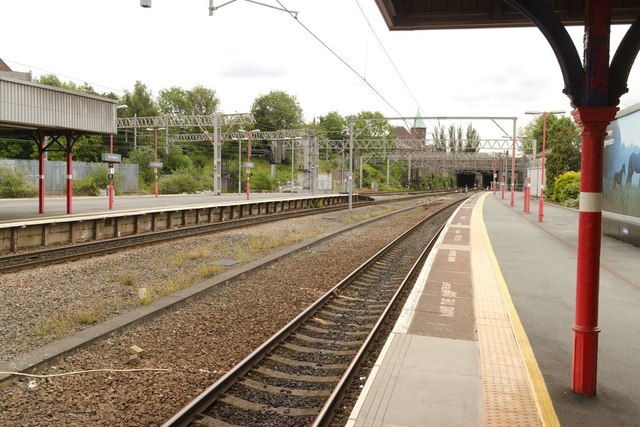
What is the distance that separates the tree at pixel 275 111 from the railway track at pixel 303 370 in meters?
95.5

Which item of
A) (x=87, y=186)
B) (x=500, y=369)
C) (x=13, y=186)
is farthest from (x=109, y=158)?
(x=500, y=369)

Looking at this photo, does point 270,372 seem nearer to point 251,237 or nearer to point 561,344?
point 561,344

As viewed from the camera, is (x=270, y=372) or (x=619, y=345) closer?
(x=270, y=372)

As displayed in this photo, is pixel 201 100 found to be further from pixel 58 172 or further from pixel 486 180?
pixel 486 180

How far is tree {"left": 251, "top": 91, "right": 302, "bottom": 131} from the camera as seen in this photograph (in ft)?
340

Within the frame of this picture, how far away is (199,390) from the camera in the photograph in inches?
214

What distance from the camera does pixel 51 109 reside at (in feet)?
63.3

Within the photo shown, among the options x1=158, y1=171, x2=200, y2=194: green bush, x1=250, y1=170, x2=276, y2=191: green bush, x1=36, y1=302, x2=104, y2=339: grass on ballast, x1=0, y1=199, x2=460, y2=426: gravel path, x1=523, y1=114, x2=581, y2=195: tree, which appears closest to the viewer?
x1=0, y1=199, x2=460, y2=426: gravel path

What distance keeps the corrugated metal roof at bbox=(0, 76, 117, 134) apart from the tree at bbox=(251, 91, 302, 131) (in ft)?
267

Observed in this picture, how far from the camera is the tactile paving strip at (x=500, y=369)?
4.59 metres

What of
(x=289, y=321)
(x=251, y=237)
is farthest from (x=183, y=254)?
(x=289, y=321)

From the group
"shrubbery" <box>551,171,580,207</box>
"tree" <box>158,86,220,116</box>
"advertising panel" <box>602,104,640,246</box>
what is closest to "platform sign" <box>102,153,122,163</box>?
"advertising panel" <box>602,104,640,246</box>

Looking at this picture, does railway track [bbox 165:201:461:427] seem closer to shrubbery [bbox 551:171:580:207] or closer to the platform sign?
the platform sign

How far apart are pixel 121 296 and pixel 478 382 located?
666cm
